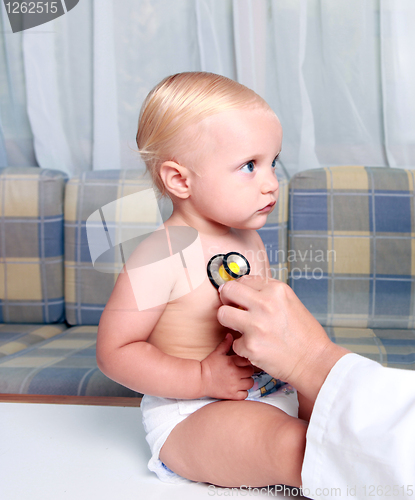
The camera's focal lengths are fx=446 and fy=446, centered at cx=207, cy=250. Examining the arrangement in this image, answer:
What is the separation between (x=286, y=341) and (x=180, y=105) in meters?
0.35

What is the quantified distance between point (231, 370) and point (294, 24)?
5.05 ft

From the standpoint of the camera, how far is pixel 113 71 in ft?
5.84

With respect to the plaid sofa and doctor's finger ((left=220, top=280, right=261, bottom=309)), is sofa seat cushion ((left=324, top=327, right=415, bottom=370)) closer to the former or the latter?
the plaid sofa

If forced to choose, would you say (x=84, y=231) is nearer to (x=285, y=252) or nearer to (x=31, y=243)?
(x=31, y=243)

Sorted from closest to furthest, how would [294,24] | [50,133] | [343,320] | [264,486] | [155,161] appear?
[264,486] < [155,161] < [343,320] < [294,24] < [50,133]

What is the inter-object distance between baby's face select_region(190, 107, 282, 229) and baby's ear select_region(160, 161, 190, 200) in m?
0.02

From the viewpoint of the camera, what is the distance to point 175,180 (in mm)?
652

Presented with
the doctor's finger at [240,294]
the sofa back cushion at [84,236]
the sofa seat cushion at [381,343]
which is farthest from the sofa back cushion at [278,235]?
the doctor's finger at [240,294]

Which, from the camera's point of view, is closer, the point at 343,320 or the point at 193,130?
the point at 193,130

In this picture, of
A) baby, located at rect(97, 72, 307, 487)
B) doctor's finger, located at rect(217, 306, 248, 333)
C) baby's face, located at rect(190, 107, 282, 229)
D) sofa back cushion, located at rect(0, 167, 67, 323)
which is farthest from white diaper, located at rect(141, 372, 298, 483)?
sofa back cushion, located at rect(0, 167, 67, 323)

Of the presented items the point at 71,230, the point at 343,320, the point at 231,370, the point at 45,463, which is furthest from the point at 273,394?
the point at 71,230

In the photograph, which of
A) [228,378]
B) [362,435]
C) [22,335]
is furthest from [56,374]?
[362,435]

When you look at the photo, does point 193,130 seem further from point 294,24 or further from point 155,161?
point 294,24

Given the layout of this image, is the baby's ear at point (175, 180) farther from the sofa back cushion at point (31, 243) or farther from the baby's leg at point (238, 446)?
the sofa back cushion at point (31, 243)
